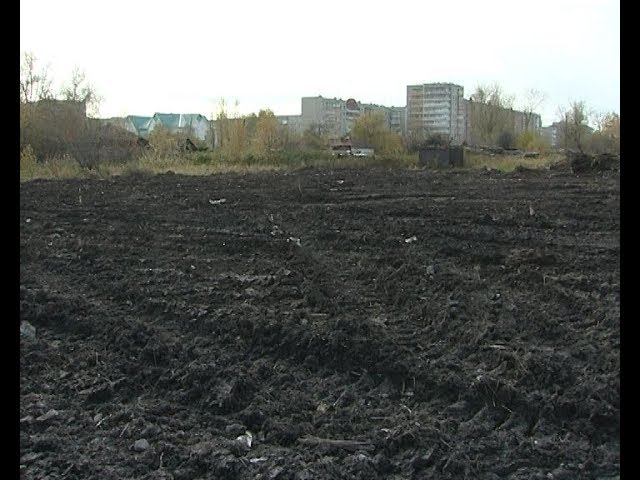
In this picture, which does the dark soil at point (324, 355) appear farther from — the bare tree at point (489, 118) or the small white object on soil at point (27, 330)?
the bare tree at point (489, 118)

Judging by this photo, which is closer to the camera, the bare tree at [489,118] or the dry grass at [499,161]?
the dry grass at [499,161]

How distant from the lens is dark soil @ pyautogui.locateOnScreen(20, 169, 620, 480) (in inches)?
132

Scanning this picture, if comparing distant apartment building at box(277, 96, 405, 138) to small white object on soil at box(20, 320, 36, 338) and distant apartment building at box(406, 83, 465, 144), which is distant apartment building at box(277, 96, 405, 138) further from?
small white object on soil at box(20, 320, 36, 338)

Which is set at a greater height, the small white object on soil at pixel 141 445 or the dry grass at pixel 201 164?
the dry grass at pixel 201 164

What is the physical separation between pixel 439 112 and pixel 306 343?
211 feet

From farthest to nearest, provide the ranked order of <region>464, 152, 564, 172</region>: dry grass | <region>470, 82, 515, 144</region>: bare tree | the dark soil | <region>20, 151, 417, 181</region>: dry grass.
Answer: <region>470, 82, 515, 144</region>: bare tree → <region>464, 152, 564, 172</region>: dry grass → <region>20, 151, 417, 181</region>: dry grass → the dark soil

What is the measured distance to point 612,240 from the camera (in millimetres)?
9023

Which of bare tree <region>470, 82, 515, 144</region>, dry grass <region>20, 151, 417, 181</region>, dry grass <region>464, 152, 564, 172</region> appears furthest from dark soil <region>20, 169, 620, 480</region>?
bare tree <region>470, 82, 515, 144</region>

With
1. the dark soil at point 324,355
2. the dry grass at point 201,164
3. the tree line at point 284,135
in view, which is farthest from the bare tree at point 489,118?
the dark soil at point 324,355

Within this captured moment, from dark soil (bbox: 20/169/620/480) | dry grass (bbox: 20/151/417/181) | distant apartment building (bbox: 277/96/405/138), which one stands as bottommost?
dark soil (bbox: 20/169/620/480)

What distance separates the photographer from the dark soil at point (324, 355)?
11.0 feet

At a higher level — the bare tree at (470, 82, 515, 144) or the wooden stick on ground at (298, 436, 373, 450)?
the bare tree at (470, 82, 515, 144)
